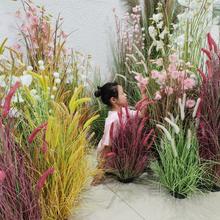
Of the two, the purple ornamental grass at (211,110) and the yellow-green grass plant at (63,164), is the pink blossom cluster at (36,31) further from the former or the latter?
the purple ornamental grass at (211,110)

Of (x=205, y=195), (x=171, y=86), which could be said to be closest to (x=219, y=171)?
(x=205, y=195)

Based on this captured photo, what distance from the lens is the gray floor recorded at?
1671 millimetres

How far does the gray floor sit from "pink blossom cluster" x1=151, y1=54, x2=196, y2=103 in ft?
1.69

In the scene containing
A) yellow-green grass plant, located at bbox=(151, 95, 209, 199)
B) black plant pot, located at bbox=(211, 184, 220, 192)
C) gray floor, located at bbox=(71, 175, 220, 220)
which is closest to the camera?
gray floor, located at bbox=(71, 175, 220, 220)

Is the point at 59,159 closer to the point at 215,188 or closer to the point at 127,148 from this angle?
the point at 127,148

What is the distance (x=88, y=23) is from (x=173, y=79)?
47.1 inches

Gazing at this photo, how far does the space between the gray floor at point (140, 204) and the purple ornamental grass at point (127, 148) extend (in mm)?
83

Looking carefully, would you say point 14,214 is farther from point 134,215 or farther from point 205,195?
point 205,195

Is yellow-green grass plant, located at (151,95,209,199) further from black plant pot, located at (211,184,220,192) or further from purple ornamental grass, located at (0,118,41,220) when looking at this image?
purple ornamental grass, located at (0,118,41,220)

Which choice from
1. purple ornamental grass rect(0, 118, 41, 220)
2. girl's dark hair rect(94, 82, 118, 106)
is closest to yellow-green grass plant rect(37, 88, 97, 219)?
purple ornamental grass rect(0, 118, 41, 220)

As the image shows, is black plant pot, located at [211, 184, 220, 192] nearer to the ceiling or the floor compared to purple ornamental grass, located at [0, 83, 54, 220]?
nearer to the floor

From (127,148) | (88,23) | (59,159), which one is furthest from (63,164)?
(88,23)

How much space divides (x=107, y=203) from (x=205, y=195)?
0.54 metres

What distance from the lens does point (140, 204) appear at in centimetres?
177
